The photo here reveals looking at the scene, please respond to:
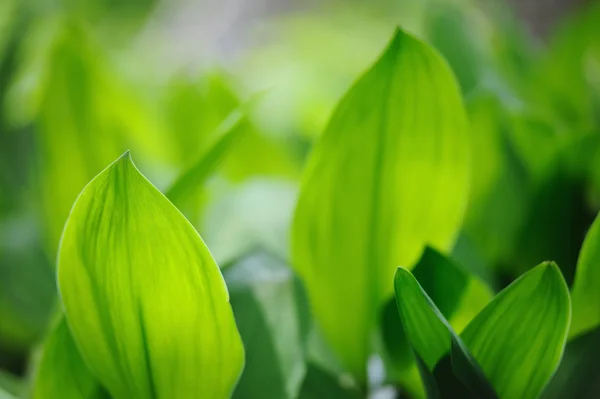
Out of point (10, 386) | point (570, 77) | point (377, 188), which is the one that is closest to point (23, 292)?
point (10, 386)

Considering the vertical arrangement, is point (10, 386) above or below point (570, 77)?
below

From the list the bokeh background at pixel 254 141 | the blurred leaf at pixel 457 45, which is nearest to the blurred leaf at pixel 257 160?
the bokeh background at pixel 254 141

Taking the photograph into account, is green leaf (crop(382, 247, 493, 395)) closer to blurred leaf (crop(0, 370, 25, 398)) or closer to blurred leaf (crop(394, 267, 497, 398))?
blurred leaf (crop(394, 267, 497, 398))

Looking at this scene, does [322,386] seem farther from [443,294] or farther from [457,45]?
[457,45]

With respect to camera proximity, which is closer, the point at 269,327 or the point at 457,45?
the point at 269,327

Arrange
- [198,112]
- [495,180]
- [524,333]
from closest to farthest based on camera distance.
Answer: [524,333] < [495,180] < [198,112]

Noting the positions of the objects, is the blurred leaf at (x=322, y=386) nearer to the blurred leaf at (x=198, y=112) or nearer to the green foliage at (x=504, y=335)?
the green foliage at (x=504, y=335)

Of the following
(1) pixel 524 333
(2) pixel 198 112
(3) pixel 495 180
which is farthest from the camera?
(2) pixel 198 112


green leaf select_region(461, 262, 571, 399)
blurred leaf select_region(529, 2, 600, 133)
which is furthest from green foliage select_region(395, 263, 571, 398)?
blurred leaf select_region(529, 2, 600, 133)
